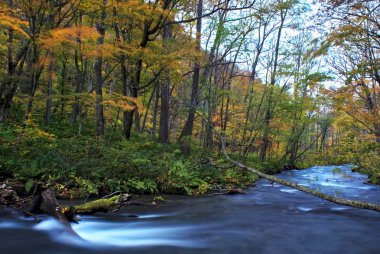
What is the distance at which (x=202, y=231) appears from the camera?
5605mm

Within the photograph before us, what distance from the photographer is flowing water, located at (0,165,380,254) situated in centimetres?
459

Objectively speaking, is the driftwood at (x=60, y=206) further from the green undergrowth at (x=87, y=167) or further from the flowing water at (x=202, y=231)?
the green undergrowth at (x=87, y=167)

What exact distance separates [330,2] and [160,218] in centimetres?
751

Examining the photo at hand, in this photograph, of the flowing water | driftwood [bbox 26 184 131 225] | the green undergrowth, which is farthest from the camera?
the green undergrowth

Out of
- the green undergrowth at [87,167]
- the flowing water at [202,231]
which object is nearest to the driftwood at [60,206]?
the flowing water at [202,231]

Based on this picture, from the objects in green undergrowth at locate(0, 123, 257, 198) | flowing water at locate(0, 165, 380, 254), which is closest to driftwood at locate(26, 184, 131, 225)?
flowing water at locate(0, 165, 380, 254)

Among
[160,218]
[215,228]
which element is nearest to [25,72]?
[160,218]

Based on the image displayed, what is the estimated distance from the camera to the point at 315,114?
21219mm

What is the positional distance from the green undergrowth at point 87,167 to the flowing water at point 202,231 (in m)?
1.25

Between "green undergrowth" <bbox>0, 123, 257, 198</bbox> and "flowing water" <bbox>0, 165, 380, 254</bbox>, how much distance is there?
4.10 ft

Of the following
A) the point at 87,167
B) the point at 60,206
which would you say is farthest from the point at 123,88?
the point at 60,206

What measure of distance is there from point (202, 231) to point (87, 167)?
3914 mm

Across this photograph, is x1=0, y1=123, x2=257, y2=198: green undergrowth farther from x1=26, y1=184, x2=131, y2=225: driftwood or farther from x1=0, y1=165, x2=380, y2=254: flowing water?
x1=26, y1=184, x2=131, y2=225: driftwood

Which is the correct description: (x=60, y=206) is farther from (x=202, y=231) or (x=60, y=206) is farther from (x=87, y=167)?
(x=87, y=167)
